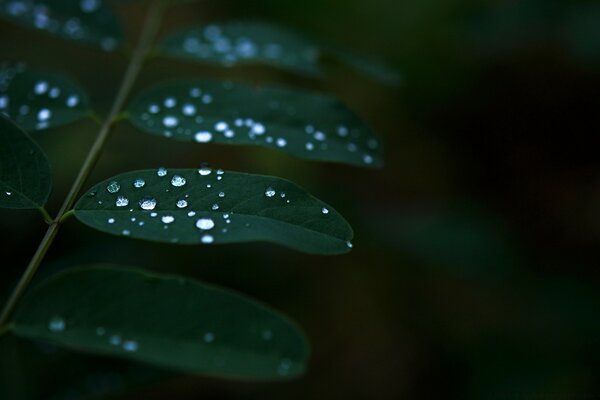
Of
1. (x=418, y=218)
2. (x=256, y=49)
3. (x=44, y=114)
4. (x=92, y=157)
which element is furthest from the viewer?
(x=418, y=218)

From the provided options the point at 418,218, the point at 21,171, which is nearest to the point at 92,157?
the point at 21,171

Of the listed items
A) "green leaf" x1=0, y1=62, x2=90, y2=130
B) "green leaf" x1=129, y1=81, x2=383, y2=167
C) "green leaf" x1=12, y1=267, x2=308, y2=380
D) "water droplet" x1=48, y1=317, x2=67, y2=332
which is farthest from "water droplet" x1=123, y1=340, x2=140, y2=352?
"green leaf" x1=0, y1=62, x2=90, y2=130

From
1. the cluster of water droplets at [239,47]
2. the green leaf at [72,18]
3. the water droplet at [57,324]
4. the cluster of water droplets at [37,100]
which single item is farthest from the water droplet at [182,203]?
the green leaf at [72,18]

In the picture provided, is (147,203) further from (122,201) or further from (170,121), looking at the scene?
(170,121)

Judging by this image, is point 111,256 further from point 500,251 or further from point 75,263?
point 500,251

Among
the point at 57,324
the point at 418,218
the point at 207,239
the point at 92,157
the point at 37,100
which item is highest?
the point at 418,218

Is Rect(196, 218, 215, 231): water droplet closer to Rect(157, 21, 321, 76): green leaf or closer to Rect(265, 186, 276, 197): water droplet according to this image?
Rect(265, 186, 276, 197): water droplet
